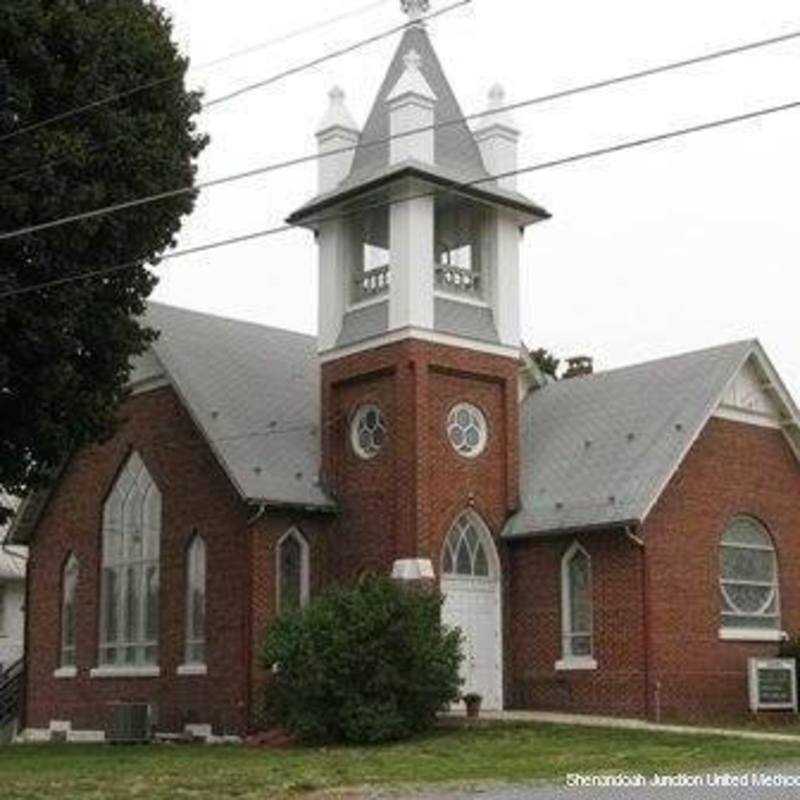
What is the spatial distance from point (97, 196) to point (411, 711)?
9.58 m

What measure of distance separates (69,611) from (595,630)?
12.7 metres

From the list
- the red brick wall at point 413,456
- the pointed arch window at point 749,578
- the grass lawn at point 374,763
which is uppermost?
the red brick wall at point 413,456

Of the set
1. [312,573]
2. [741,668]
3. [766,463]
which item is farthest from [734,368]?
[312,573]

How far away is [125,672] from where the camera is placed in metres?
32.5

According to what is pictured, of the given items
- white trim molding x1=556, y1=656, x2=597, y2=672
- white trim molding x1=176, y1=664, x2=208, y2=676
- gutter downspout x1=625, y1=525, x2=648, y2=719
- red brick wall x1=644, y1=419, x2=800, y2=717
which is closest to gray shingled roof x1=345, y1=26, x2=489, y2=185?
red brick wall x1=644, y1=419, x2=800, y2=717

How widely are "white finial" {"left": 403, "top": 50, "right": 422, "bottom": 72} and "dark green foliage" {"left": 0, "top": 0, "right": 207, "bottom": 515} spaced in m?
5.71

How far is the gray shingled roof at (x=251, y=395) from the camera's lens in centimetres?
2997

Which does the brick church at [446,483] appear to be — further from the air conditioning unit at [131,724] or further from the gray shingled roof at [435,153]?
the air conditioning unit at [131,724]

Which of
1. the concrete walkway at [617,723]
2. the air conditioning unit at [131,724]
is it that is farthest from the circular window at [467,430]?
the air conditioning unit at [131,724]

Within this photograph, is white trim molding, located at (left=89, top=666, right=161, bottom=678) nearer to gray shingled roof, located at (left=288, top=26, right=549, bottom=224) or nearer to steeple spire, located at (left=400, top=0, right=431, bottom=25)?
gray shingled roof, located at (left=288, top=26, right=549, bottom=224)

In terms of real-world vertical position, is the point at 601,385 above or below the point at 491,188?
below

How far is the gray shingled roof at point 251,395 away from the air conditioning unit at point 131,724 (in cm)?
519

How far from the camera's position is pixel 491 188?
3080 cm

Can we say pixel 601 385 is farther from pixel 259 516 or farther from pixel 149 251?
Result: pixel 149 251
